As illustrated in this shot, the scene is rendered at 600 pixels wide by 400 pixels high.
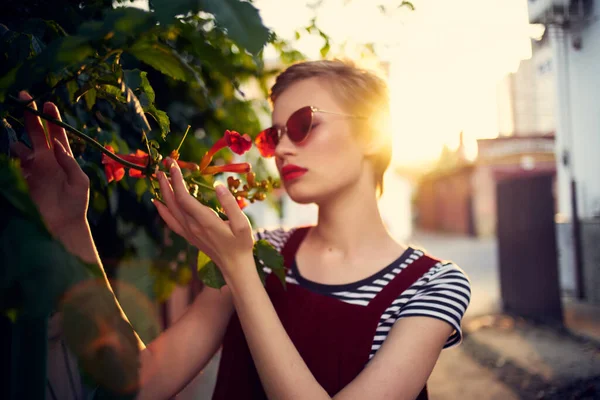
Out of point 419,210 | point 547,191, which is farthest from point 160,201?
point 419,210

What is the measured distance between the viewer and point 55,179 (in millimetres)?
936

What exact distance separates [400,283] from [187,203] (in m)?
0.80

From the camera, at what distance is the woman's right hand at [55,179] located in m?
0.89

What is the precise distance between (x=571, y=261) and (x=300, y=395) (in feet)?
26.7

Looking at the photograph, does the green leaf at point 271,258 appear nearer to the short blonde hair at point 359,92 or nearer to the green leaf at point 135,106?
the green leaf at point 135,106

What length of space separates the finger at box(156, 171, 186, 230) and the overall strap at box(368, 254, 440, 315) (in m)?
0.68

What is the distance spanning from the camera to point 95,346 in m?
0.47

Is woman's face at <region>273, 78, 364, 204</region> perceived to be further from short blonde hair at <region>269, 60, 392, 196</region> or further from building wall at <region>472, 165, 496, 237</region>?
building wall at <region>472, 165, 496, 237</region>

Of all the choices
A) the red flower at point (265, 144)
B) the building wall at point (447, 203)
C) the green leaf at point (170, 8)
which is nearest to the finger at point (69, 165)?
the green leaf at point (170, 8)

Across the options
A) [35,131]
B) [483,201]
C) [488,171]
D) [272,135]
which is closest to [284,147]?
[272,135]

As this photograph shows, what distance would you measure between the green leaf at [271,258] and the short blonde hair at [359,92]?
0.79 meters

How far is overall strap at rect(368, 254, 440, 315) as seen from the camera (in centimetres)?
141

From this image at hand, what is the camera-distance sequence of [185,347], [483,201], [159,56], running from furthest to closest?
[483,201] < [185,347] < [159,56]

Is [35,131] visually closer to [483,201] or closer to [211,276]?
[211,276]
